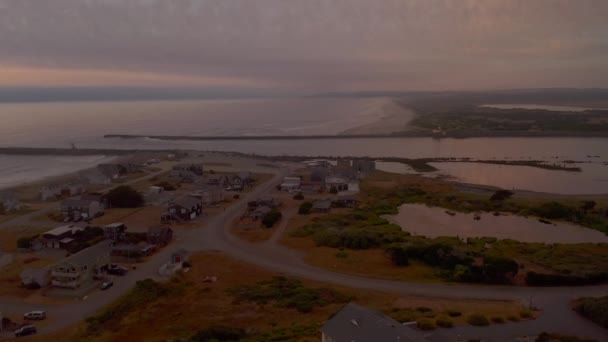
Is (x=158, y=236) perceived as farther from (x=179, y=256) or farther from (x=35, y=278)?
(x=35, y=278)

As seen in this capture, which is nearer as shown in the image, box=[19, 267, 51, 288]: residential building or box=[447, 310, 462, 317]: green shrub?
box=[447, 310, 462, 317]: green shrub

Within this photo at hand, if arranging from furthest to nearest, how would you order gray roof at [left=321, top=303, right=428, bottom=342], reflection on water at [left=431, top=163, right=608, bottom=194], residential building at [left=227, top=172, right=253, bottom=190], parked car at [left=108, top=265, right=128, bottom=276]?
reflection on water at [left=431, top=163, right=608, bottom=194] < residential building at [left=227, top=172, right=253, bottom=190] < parked car at [left=108, top=265, right=128, bottom=276] < gray roof at [left=321, top=303, right=428, bottom=342]

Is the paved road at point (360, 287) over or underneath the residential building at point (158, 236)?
underneath

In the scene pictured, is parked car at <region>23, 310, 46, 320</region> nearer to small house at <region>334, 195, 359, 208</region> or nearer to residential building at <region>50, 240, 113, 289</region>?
residential building at <region>50, 240, 113, 289</region>

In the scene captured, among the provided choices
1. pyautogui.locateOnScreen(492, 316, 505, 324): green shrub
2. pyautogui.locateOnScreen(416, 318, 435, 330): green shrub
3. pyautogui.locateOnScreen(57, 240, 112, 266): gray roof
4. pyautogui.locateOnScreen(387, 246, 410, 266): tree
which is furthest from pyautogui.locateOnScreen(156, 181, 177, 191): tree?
Result: pyautogui.locateOnScreen(492, 316, 505, 324): green shrub

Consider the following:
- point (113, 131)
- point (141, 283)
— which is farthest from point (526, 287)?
point (113, 131)

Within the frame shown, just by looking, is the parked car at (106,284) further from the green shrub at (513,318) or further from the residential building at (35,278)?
the green shrub at (513,318)

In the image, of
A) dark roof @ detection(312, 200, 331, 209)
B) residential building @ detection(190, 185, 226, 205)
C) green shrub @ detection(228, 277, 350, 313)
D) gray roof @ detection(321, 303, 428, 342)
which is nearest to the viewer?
gray roof @ detection(321, 303, 428, 342)

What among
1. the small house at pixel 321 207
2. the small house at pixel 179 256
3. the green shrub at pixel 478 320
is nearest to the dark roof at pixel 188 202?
the small house at pixel 179 256
